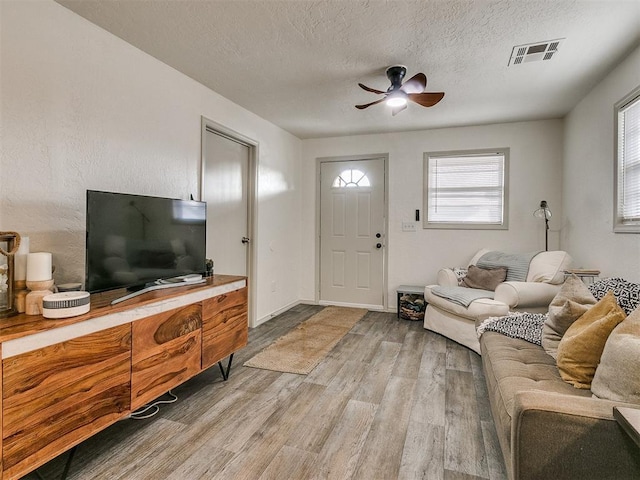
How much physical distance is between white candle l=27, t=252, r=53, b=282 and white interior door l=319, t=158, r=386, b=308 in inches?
153

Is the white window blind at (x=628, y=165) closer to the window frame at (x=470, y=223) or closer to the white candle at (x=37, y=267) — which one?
the window frame at (x=470, y=223)

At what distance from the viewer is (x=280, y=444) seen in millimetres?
1909

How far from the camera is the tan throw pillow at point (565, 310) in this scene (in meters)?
1.90

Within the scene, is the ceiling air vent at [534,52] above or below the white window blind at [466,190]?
above

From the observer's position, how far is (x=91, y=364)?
1624 mm

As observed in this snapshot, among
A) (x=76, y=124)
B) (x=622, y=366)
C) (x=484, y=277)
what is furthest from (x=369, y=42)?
(x=484, y=277)

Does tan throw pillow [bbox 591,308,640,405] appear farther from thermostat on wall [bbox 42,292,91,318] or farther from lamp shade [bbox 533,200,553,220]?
lamp shade [bbox 533,200,553,220]

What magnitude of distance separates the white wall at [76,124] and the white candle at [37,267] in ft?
1.26

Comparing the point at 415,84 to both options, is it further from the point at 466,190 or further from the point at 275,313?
the point at 275,313

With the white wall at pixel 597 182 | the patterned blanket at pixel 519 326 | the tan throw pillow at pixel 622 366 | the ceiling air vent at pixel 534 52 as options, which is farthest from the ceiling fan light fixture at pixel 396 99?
the tan throw pillow at pixel 622 366

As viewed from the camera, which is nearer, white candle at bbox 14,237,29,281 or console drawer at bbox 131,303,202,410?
white candle at bbox 14,237,29,281

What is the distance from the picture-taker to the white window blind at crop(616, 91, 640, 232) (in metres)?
2.59

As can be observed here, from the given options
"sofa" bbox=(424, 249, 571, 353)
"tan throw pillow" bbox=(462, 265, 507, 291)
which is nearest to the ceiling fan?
"sofa" bbox=(424, 249, 571, 353)

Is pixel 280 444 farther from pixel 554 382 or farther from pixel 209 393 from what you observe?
pixel 554 382
